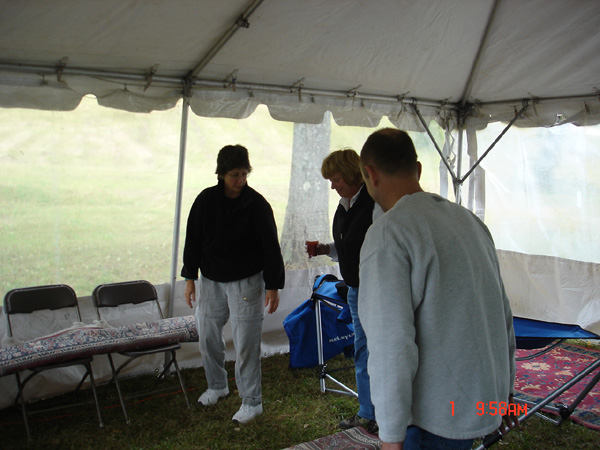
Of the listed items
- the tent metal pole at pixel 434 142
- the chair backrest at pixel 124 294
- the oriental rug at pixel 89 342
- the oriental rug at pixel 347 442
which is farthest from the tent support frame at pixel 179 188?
the tent metal pole at pixel 434 142

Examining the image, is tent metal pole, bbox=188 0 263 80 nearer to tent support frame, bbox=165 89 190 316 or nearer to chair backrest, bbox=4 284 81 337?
tent support frame, bbox=165 89 190 316

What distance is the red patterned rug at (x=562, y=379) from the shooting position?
3254 millimetres

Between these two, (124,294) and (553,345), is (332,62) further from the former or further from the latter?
(553,345)

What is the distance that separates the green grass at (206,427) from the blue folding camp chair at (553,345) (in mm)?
116

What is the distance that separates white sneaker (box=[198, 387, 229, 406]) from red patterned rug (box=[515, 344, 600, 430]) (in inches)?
78.6

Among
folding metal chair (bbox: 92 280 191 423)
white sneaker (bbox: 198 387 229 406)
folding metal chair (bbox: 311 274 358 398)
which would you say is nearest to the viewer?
white sneaker (bbox: 198 387 229 406)

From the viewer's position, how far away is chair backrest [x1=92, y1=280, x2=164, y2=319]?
3.64 m

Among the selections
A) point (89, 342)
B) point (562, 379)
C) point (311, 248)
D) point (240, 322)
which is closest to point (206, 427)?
point (240, 322)

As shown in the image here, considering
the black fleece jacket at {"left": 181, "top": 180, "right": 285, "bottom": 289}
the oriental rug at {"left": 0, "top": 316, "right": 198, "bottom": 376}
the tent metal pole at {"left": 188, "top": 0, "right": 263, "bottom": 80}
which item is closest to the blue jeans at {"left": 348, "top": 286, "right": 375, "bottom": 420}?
the black fleece jacket at {"left": 181, "top": 180, "right": 285, "bottom": 289}

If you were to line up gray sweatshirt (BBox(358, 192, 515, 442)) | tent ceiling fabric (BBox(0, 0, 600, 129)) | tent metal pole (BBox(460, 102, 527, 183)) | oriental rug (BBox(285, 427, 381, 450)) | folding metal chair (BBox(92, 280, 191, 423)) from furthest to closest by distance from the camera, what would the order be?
tent metal pole (BBox(460, 102, 527, 183))
folding metal chair (BBox(92, 280, 191, 423))
tent ceiling fabric (BBox(0, 0, 600, 129))
oriental rug (BBox(285, 427, 381, 450))
gray sweatshirt (BBox(358, 192, 515, 442))

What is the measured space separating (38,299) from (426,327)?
10.1 feet

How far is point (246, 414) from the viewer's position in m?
3.10

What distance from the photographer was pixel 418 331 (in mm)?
1166

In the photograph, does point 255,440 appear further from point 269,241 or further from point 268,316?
point 268,316
